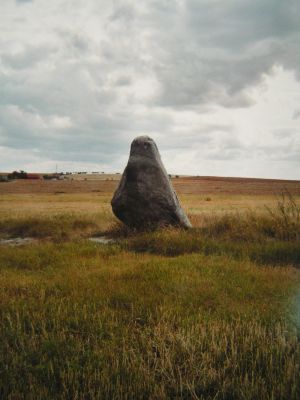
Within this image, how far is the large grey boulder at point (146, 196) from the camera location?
13094mm

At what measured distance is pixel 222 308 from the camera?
5930mm

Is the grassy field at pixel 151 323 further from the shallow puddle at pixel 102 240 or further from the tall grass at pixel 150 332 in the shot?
the shallow puddle at pixel 102 240

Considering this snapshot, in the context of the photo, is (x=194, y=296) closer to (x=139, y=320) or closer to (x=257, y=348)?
(x=139, y=320)

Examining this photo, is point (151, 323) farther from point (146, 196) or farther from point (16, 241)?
point (16, 241)

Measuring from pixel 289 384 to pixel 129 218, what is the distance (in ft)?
32.6

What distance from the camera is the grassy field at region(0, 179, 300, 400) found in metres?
3.83

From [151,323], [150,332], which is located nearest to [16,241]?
[151,323]

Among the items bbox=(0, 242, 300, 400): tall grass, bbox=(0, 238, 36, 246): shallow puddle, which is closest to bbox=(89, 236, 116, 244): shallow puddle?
bbox=(0, 238, 36, 246): shallow puddle

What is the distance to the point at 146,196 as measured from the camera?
43.1ft

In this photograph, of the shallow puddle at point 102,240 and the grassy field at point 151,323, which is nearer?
the grassy field at point 151,323

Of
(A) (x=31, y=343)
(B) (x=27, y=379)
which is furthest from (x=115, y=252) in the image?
(B) (x=27, y=379)

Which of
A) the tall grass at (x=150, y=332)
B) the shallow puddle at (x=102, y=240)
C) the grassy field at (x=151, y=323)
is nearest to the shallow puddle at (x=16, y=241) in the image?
the shallow puddle at (x=102, y=240)

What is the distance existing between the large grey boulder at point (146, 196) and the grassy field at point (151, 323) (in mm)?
2844

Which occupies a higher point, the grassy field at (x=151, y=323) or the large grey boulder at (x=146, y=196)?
the large grey boulder at (x=146, y=196)
